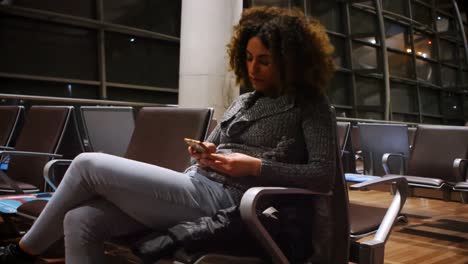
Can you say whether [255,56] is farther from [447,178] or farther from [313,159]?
[447,178]

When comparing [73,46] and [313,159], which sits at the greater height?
[73,46]

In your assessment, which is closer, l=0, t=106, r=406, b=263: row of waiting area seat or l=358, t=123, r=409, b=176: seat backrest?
l=0, t=106, r=406, b=263: row of waiting area seat

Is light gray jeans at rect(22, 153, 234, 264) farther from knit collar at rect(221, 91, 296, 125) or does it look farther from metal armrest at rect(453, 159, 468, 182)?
metal armrest at rect(453, 159, 468, 182)

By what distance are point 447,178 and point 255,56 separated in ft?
8.25

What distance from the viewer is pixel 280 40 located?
1543 millimetres

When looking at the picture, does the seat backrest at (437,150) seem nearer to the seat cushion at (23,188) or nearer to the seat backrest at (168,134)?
the seat backrest at (168,134)

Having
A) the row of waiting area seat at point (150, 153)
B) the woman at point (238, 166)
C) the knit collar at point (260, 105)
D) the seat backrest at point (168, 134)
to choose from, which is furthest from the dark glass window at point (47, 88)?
the knit collar at point (260, 105)

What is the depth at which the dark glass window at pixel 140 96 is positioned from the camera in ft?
22.8

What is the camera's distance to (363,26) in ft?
34.8

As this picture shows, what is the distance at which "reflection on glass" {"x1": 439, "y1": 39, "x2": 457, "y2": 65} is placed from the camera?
529 inches

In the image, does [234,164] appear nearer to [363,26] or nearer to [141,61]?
[141,61]

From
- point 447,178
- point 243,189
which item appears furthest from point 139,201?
point 447,178

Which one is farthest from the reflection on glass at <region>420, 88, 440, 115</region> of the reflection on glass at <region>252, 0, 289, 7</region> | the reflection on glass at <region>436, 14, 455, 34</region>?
the reflection on glass at <region>252, 0, 289, 7</region>

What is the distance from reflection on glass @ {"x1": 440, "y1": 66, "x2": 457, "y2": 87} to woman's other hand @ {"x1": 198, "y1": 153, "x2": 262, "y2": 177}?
42.8ft
